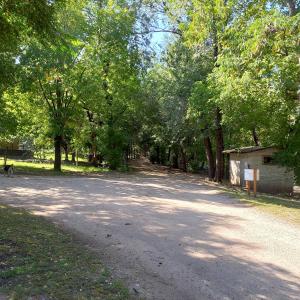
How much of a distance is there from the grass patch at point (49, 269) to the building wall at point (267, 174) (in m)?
16.7

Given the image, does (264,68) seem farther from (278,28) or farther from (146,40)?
(146,40)

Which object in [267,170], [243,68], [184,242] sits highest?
[243,68]

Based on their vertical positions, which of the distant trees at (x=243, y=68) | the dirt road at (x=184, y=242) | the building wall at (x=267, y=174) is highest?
the distant trees at (x=243, y=68)

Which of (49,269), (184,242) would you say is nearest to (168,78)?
(184,242)

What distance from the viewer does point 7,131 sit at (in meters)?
20.5

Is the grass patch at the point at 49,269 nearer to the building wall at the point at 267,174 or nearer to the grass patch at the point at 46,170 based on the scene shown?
the grass patch at the point at 46,170

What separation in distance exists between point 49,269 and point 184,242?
109 inches

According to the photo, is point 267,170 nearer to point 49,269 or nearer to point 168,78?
point 168,78

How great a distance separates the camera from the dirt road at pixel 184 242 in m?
4.57

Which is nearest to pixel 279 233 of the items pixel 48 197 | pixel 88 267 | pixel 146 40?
pixel 88 267

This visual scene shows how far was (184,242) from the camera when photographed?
6.60m

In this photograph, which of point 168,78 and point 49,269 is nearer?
point 49,269

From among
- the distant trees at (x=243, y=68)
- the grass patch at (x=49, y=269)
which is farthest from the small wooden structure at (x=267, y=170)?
the grass patch at (x=49, y=269)

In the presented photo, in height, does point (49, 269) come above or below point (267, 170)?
below
